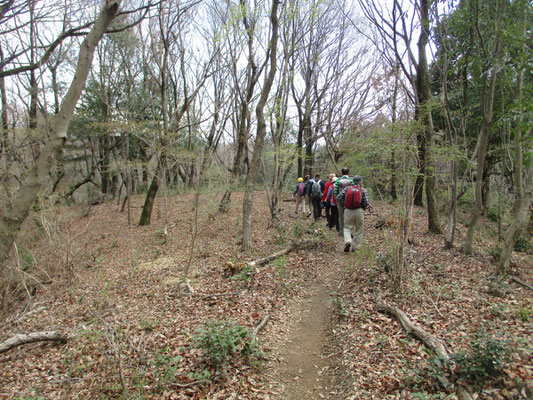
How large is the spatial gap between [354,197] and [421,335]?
14.2 feet

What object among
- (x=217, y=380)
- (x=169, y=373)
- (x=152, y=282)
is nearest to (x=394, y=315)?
(x=217, y=380)

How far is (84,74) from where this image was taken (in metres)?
3.64

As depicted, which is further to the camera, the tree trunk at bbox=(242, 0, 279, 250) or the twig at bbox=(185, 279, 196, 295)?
the tree trunk at bbox=(242, 0, 279, 250)

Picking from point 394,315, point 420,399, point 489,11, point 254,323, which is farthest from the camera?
point 489,11

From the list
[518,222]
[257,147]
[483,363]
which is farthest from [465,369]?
[257,147]

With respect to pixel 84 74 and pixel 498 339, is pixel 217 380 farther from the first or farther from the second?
pixel 84 74

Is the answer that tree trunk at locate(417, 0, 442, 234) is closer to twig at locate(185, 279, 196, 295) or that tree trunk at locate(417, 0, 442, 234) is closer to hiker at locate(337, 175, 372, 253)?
Answer: hiker at locate(337, 175, 372, 253)

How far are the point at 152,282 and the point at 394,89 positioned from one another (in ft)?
50.0

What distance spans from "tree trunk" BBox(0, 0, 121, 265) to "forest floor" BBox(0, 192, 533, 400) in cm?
150

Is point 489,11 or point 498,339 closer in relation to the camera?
point 498,339

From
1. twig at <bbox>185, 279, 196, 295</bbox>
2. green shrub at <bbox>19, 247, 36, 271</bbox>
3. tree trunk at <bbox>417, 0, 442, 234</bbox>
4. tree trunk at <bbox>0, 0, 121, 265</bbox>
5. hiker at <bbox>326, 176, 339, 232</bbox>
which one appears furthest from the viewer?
hiker at <bbox>326, 176, 339, 232</bbox>

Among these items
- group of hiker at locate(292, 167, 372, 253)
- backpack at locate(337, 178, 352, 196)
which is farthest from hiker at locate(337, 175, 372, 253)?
backpack at locate(337, 178, 352, 196)

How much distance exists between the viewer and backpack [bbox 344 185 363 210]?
764cm

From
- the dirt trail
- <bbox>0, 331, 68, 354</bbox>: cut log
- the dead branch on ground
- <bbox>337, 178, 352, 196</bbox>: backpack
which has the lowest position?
<bbox>0, 331, 68, 354</bbox>: cut log
